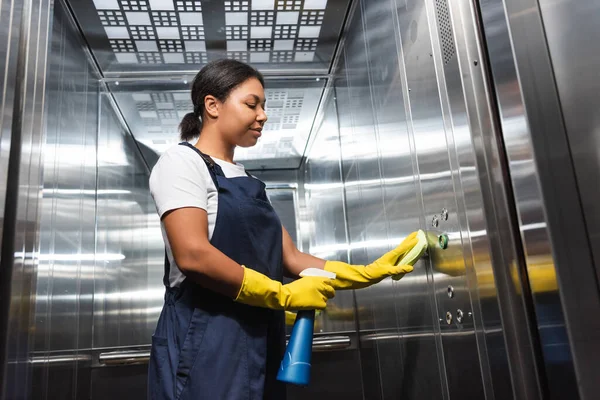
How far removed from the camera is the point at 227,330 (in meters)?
1.45

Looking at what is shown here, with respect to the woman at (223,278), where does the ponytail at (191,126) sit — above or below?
above

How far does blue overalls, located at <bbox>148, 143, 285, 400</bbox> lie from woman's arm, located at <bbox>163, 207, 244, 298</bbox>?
0.29 ft

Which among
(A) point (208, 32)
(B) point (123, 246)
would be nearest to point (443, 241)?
(A) point (208, 32)

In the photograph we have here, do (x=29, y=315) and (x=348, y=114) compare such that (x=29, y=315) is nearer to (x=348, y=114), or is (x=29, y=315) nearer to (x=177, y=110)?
(x=348, y=114)

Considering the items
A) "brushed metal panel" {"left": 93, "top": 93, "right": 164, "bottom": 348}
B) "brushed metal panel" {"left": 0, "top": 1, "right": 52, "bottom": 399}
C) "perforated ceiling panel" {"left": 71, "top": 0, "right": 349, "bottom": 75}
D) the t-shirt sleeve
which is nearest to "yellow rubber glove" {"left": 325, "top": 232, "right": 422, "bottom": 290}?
the t-shirt sleeve

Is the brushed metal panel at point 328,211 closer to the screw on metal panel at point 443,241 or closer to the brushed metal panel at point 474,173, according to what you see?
the screw on metal panel at point 443,241

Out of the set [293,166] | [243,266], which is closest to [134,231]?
[293,166]

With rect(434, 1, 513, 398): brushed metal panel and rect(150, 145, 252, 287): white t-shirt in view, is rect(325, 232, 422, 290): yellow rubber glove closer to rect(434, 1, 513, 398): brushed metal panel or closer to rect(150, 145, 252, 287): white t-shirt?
rect(434, 1, 513, 398): brushed metal panel

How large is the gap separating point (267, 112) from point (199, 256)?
2.03 meters

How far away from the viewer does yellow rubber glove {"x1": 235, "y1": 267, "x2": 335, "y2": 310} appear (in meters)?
1.43

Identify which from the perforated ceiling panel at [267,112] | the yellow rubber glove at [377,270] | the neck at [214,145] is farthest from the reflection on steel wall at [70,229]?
the yellow rubber glove at [377,270]

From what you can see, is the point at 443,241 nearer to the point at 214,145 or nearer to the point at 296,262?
the point at 296,262

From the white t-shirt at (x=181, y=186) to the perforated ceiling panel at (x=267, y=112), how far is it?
A: 1.55 meters

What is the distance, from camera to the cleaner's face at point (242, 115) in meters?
1.76
